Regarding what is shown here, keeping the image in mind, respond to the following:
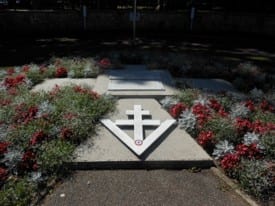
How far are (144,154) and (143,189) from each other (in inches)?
24.3

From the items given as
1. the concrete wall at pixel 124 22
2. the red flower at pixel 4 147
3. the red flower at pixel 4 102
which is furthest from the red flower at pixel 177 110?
the concrete wall at pixel 124 22

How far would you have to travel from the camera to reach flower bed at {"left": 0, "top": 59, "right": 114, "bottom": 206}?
11.2 ft

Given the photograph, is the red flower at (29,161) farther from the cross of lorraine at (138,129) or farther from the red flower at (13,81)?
the red flower at (13,81)

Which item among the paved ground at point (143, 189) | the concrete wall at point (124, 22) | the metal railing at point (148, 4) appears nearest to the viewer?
the paved ground at point (143, 189)

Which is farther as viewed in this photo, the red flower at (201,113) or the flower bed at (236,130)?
the red flower at (201,113)

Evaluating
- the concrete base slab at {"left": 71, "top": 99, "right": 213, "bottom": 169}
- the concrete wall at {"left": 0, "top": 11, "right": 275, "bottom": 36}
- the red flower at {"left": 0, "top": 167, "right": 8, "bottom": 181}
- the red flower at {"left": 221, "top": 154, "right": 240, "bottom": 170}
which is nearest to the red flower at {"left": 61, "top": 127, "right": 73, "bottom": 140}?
the concrete base slab at {"left": 71, "top": 99, "right": 213, "bottom": 169}

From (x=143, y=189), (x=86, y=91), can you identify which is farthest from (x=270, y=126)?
(x=86, y=91)

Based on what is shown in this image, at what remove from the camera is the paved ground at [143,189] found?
10.6 feet

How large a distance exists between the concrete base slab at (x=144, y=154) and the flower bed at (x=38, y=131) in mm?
190

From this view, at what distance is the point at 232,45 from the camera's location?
36.1 feet

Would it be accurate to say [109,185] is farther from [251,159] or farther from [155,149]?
[251,159]

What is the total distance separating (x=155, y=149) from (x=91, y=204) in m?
1.23

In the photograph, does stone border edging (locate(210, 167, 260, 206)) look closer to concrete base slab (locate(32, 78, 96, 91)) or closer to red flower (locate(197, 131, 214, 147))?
red flower (locate(197, 131, 214, 147))

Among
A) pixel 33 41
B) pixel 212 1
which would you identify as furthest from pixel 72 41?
pixel 212 1
